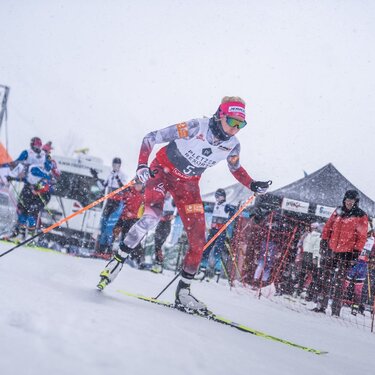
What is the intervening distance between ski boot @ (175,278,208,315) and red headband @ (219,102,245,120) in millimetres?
1764

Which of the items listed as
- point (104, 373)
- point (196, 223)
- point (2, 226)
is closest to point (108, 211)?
point (2, 226)

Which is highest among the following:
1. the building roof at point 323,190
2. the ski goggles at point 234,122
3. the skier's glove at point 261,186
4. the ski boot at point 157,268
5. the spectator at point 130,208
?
the building roof at point 323,190

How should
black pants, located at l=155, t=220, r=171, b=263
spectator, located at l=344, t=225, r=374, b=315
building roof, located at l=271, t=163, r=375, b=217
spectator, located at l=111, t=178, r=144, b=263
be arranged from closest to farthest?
spectator, located at l=344, t=225, r=374, b=315 < black pants, located at l=155, t=220, r=171, b=263 < spectator, located at l=111, t=178, r=144, b=263 < building roof, located at l=271, t=163, r=375, b=217

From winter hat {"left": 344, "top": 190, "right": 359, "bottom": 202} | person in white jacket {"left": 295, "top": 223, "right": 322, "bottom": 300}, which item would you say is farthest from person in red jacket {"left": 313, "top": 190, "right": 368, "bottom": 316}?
person in white jacket {"left": 295, "top": 223, "right": 322, "bottom": 300}

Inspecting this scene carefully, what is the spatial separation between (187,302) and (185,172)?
52.5 inches

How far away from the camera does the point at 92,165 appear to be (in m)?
11.3

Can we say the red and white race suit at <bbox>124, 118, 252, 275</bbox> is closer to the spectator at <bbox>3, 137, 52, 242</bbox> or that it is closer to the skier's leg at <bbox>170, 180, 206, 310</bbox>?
the skier's leg at <bbox>170, 180, 206, 310</bbox>

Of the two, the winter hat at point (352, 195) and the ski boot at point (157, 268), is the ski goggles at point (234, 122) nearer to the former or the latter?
the winter hat at point (352, 195)

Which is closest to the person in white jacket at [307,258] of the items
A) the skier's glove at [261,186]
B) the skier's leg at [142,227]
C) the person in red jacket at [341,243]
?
the person in red jacket at [341,243]

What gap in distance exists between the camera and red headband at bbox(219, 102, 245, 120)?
3773 mm

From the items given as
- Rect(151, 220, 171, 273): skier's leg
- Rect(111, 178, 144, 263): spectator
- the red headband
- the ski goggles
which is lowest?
Rect(151, 220, 171, 273): skier's leg

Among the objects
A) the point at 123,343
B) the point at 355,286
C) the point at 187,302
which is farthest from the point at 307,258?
the point at 123,343

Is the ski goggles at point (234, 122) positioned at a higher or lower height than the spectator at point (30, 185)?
higher

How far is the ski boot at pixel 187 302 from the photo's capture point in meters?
3.60
